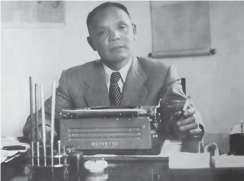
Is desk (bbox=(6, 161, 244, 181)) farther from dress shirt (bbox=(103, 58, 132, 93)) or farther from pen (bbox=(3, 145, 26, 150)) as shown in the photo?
dress shirt (bbox=(103, 58, 132, 93))

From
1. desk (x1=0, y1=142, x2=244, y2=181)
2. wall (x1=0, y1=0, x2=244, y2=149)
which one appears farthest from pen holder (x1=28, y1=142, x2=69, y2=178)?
wall (x1=0, y1=0, x2=244, y2=149)

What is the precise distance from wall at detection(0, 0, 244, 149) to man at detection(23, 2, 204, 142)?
1.7 inches

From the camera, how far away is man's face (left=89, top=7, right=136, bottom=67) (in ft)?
5.45

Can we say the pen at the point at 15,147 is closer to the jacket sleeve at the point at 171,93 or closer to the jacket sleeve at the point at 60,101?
the jacket sleeve at the point at 60,101

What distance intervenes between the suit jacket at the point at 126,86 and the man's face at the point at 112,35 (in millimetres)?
64

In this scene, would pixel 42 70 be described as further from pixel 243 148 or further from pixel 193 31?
pixel 243 148

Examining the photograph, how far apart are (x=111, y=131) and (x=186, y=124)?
1.02 ft

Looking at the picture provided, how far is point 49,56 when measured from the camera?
5.71ft

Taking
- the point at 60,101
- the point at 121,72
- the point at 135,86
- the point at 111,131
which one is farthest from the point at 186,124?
the point at 60,101

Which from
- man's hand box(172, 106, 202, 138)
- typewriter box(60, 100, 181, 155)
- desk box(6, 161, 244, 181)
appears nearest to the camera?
desk box(6, 161, 244, 181)

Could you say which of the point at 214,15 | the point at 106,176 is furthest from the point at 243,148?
the point at 214,15

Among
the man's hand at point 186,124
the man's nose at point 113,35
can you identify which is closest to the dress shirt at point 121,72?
the man's nose at point 113,35

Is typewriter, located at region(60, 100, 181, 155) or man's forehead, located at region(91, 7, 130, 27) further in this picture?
man's forehead, located at region(91, 7, 130, 27)

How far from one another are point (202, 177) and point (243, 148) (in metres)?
0.38
